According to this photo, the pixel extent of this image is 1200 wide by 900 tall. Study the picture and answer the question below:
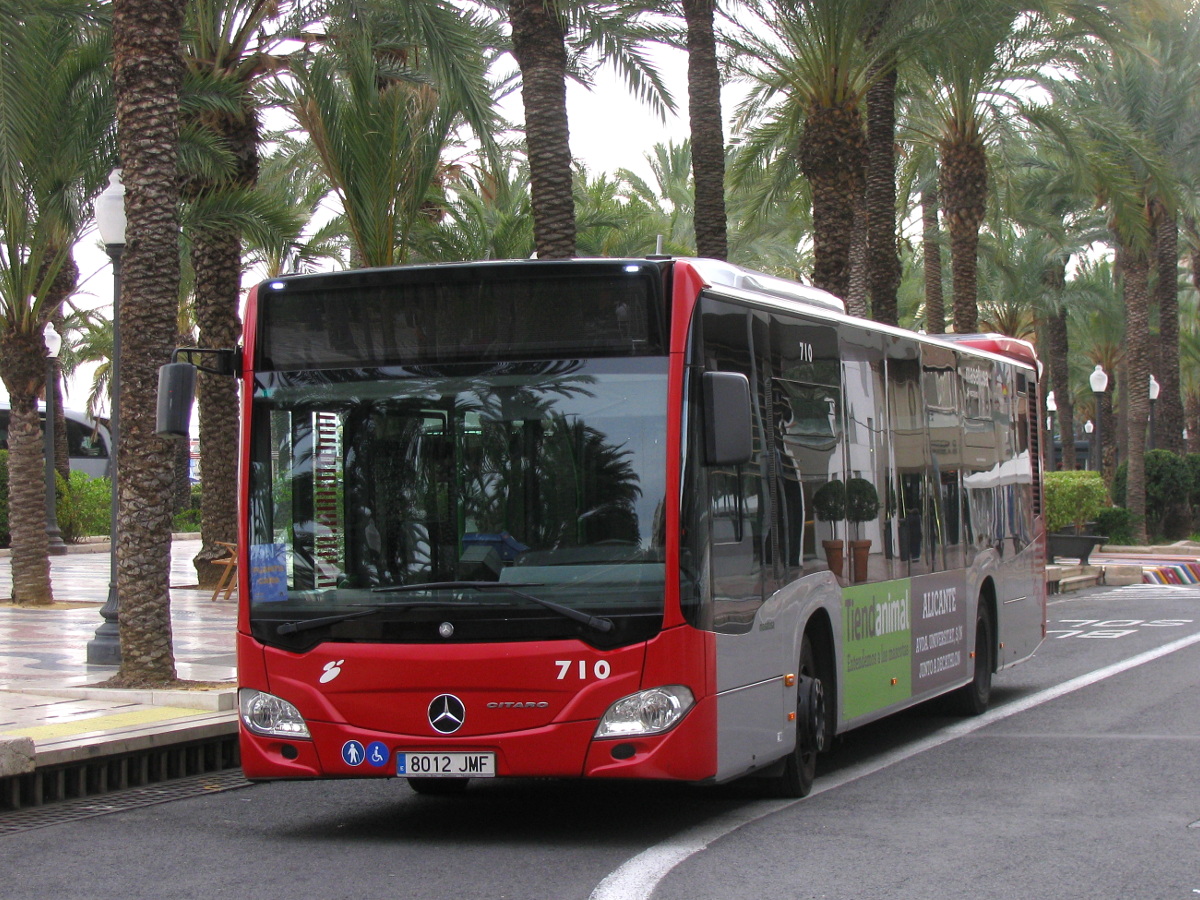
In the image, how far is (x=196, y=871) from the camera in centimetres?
719

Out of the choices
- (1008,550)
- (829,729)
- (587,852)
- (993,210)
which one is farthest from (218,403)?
(993,210)

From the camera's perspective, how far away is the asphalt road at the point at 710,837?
22.0 feet

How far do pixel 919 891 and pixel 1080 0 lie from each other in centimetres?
1777

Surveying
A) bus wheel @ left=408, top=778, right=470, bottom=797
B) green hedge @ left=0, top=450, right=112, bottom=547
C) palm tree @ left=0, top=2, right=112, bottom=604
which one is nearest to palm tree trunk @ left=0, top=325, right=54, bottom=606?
palm tree @ left=0, top=2, right=112, bottom=604

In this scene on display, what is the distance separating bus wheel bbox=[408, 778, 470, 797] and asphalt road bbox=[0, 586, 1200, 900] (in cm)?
9

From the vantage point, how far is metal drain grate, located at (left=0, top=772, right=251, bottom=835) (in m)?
8.66

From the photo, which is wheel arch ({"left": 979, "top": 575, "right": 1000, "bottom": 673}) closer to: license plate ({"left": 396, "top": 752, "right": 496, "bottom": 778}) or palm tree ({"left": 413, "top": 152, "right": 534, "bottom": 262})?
license plate ({"left": 396, "top": 752, "right": 496, "bottom": 778})

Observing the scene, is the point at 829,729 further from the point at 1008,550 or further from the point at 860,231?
the point at 860,231

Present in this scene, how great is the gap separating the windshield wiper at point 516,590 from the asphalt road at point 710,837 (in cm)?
105

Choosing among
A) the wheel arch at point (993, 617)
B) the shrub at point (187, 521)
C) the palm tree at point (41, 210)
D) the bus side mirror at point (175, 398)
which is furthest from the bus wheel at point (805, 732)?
the shrub at point (187, 521)

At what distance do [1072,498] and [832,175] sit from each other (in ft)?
50.6

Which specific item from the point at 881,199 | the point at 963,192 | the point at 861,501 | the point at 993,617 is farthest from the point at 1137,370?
the point at 861,501

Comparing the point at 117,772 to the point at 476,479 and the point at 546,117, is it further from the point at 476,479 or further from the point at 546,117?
the point at 546,117

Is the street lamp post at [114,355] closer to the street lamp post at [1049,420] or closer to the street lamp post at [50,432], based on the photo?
the street lamp post at [50,432]
